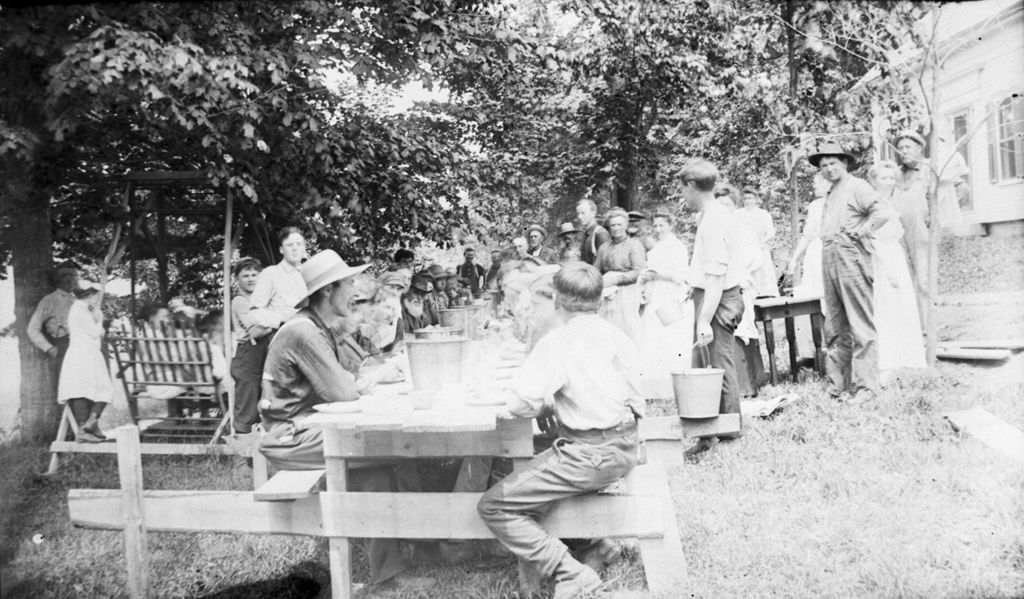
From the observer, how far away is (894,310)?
569 cm

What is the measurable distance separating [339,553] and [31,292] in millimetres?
3915

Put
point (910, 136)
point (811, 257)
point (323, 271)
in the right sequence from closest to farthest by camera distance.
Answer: point (323, 271), point (910, 136), point (811, 257)

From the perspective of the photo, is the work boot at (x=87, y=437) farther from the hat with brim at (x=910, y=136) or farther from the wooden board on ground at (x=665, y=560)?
the hat with brim at (x=910, y=136)

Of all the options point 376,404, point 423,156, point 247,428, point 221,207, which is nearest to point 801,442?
point 376,404

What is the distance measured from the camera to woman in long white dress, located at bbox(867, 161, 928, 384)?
564cm

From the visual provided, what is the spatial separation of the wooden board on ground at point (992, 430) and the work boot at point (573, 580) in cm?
247

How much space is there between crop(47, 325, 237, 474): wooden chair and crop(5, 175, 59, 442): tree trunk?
0.18 m

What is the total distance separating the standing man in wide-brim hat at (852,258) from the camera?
505cm

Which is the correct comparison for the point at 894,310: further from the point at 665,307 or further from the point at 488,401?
the point at 488,401

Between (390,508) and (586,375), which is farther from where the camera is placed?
(390,508)

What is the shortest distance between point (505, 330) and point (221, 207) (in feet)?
14.8

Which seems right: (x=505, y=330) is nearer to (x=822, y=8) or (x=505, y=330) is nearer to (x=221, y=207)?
(x=822, y=8)

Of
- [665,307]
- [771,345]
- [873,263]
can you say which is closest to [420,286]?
[665,307]

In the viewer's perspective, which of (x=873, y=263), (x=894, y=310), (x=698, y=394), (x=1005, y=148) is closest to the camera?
(x=698, y=394)
